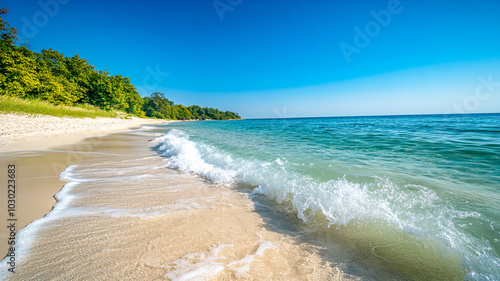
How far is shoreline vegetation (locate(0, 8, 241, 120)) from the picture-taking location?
18.4m

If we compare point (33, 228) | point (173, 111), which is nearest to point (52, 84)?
point (33, 228)

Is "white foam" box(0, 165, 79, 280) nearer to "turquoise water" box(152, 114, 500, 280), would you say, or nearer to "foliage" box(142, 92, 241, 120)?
"turquoise water" box(152, 114, 500, 280)

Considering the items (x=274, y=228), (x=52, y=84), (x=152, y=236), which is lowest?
(x=274, y=228)

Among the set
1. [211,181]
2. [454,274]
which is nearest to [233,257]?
[454,274]

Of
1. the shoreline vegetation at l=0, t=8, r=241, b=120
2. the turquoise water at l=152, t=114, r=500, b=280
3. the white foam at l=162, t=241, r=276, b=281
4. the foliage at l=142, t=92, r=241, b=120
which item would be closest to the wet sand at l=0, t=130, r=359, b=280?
the white foam at l=162, t=241, r=276, b=281

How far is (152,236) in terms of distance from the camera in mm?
2420

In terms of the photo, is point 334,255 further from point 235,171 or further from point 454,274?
point 235,171

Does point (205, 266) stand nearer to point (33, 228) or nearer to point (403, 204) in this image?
point (33, 228)

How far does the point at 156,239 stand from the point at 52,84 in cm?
3332

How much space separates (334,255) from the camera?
7.14 feet

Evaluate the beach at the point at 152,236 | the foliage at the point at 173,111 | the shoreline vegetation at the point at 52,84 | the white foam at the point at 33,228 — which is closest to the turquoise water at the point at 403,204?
the beach at the point at 152,236

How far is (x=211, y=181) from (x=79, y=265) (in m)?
3.23

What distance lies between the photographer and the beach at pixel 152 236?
6.07 ft

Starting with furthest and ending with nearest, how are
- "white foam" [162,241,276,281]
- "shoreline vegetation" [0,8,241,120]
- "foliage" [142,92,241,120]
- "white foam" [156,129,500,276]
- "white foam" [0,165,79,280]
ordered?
"foliage" [142,92,241,120] < "shoreline vegetation" [0,8,241,120] < "white foam" [156,129,500,276] < "white foam" [0,165,79,280] < "white foam" [162,241,276,281]
